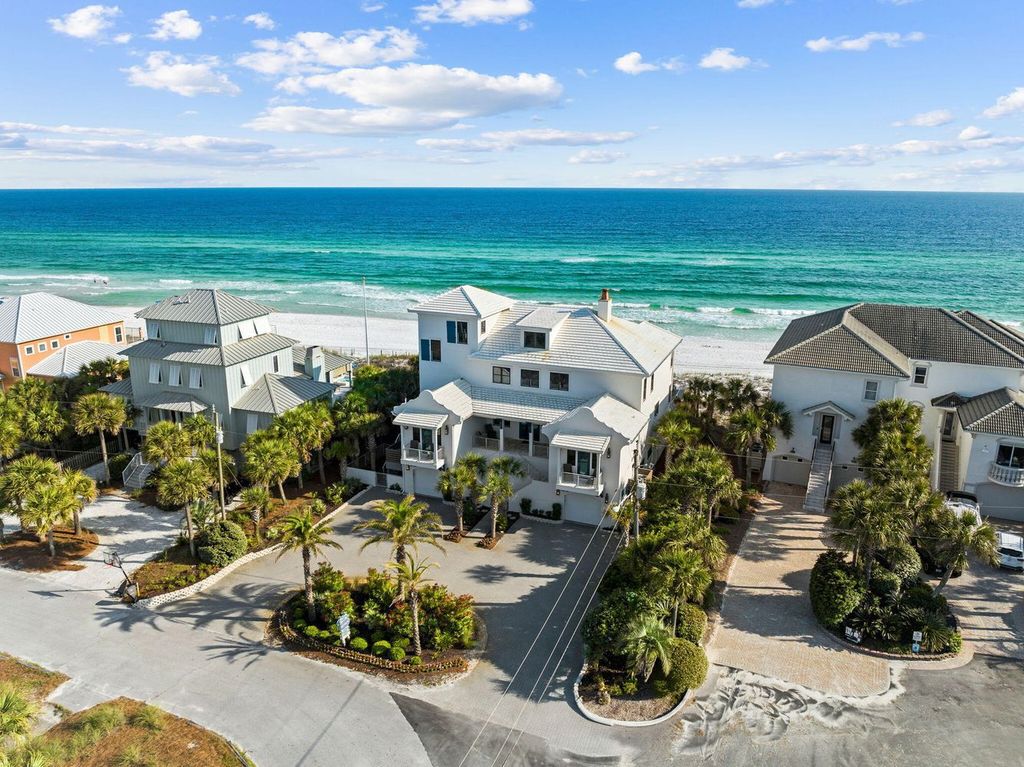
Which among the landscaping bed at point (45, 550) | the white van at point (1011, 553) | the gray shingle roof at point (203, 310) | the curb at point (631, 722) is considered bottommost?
the curb at point (631, 722)

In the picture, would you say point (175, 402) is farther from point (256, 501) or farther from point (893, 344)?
point (893, 344)

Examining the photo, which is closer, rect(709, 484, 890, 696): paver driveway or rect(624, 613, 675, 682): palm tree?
rect(624, 613, 675, 682): palm tree

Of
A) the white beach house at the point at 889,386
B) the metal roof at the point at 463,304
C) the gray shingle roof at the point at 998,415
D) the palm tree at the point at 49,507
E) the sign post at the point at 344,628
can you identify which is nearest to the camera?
the sign post at the point at 344,628

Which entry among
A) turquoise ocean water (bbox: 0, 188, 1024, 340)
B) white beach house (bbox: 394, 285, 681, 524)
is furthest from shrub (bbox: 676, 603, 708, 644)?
turquoise ocean water (bbox: 0, 188, 1024, 340)

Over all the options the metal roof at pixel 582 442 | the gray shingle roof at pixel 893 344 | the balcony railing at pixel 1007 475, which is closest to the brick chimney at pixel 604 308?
the metal roof at pixel 582 442

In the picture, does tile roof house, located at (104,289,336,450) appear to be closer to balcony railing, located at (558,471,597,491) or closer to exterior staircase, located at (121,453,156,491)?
exterior staircase, located at (121,453,156,491)

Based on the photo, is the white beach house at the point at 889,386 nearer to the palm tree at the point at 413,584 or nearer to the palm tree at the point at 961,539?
the palm tree at the point at 961,539
